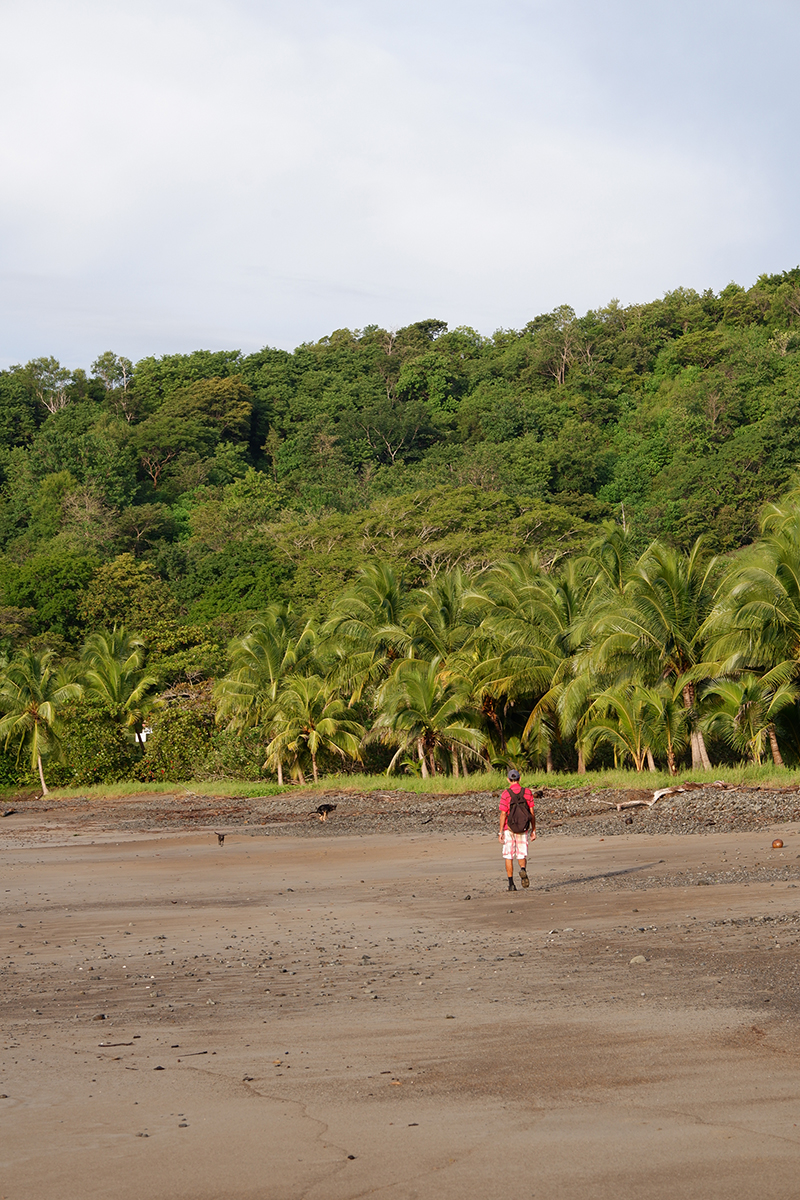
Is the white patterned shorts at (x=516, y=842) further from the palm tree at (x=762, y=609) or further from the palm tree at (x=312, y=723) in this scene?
the palm tree at (x=312, y=723)

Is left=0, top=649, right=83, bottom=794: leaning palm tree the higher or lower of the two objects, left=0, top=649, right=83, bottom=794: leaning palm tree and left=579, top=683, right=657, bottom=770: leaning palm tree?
the higher

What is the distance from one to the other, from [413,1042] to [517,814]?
252 inches

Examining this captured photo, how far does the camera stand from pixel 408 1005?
7.16 meters

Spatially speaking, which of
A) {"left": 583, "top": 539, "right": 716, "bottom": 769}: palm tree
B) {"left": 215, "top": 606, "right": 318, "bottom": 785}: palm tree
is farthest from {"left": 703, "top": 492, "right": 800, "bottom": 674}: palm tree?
{"left": 215, "top": 606, "right": 318, "bottom": 785}: palm tree

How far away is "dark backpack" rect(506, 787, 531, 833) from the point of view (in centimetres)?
1247

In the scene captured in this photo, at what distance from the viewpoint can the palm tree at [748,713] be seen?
79.5 feet

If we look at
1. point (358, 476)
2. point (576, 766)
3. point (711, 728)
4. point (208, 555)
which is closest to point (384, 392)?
point (358, 476)

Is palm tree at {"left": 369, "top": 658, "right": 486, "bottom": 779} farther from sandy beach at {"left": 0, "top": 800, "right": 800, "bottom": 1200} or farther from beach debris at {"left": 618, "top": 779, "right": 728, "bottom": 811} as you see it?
sandy beach at {"left": 0, "top": 800, "right": 800, "bottom": 1200}

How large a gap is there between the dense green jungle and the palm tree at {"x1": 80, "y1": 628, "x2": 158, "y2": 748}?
5.7 inches

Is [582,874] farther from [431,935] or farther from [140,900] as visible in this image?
[140,900]

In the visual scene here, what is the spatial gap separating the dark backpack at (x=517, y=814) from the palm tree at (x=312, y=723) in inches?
858

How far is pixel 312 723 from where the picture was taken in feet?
114

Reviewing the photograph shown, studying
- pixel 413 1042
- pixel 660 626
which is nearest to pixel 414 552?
pixel 660 626

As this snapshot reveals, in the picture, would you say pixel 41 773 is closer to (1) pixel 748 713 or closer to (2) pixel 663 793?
(2) pixel 663 793
